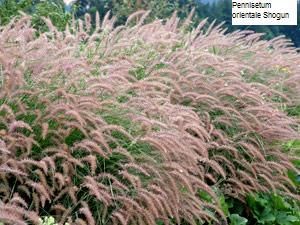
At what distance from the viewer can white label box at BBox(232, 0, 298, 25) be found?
9.57 metres

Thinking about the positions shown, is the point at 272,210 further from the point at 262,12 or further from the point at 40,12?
the point at 40,12

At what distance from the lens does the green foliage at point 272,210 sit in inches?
198

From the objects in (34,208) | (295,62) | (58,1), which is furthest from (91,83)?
(58,1)

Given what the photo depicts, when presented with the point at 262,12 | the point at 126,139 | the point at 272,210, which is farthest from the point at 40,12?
the point at 126,139

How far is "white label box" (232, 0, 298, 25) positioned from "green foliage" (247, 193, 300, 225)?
4.67m

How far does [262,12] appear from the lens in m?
9.67

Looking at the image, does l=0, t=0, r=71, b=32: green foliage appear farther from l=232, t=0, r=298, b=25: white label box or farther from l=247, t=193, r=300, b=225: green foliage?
l=247, t=193, r=300, b=225: green foliage

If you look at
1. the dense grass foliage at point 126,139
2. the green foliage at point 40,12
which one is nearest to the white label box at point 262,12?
the green foliage at point 40,12

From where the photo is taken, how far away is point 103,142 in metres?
3.79

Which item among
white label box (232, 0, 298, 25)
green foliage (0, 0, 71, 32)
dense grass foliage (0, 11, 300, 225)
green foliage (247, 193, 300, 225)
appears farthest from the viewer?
white label box (232, 0, 298, 25)

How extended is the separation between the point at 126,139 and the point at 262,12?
5975mm

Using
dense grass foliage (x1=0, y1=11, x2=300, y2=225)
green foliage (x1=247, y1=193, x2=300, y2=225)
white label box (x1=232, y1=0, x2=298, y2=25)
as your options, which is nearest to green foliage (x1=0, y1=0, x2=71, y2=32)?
white label box (x1=232, y1=0, x2=298, y2=25)

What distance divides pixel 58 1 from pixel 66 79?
7.99 meters

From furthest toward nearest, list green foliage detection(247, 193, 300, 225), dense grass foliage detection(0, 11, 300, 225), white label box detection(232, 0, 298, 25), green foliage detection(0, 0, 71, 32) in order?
white label box detection(232, 0, 298, 25) → green foliage detection(0, 0, 71, 32) → green foliage detection(247, 193, 300, 225) → dense grass foliage detection(0, 11, 300, 225)
